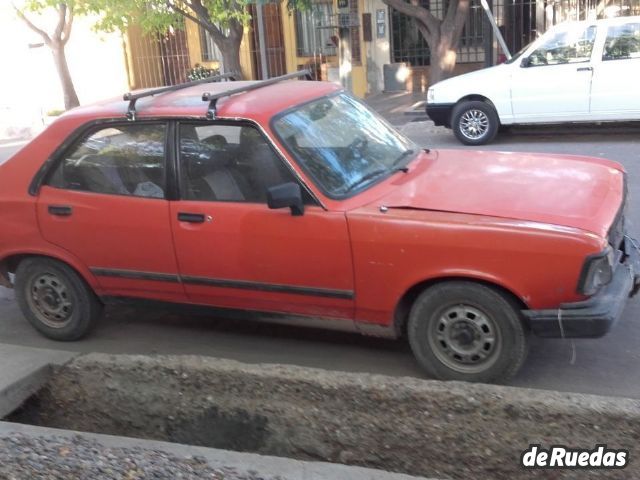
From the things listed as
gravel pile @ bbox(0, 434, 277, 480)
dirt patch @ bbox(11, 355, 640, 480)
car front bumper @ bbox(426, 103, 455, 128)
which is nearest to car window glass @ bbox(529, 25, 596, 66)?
car front bumper @ bbox(426, 103, 455, 128)

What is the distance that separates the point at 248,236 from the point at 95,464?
1.62 meters

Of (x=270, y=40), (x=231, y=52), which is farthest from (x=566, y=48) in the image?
(x=270, y=40)

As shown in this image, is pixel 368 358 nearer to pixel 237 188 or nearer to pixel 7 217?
pixel 237 188

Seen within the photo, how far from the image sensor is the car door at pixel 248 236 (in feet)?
13.9

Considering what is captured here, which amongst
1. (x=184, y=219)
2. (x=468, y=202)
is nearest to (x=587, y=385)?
(x=468, y=202)

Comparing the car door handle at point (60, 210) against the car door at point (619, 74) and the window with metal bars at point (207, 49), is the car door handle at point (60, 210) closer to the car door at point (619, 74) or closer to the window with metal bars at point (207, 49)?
the car door at point (619, 74)

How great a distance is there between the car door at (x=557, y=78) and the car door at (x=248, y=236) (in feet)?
25.1

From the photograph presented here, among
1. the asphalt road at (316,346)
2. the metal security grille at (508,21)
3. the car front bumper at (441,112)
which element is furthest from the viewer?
the metal security grille at (508,21)

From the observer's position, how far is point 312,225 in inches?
166

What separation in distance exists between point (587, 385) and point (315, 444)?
5.21 feet

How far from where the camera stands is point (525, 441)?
351cm

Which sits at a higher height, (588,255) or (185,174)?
(185,174)

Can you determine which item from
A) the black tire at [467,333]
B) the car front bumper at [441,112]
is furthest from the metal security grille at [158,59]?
the black tire at [467,333]

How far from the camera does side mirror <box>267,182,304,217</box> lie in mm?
4141
